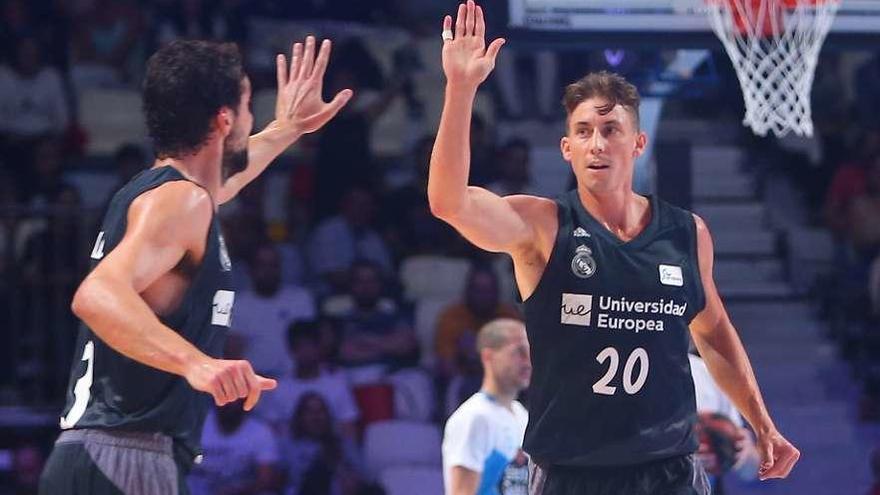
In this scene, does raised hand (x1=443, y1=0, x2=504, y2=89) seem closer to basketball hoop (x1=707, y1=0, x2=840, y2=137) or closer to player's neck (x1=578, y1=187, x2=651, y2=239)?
player's neck (x1=578, y1=187, x2=651, y2=239)

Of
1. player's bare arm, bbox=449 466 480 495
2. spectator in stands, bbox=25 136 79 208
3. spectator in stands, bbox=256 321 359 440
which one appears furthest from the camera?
spectator in stands, bbox=25 136 79 208

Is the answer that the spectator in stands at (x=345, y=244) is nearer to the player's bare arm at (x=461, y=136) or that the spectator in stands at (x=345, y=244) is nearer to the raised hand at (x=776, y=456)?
the raised hand at (x=776, y=456)

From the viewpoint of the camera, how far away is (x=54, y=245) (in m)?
9.45

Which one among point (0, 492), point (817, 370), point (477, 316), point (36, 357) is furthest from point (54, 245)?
point (817, 370)

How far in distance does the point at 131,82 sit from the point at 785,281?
18.1ft

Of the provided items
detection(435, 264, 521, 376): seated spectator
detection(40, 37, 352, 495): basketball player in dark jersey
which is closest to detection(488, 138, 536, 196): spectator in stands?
detection(435, 264, 521, 376): seated spectator

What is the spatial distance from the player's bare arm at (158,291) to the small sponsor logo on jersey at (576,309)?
1.24 meters

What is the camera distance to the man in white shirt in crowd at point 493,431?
6660 mm

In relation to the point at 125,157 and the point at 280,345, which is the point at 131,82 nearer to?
the point at 125,157

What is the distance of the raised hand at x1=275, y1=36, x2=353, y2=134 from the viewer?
206 inches

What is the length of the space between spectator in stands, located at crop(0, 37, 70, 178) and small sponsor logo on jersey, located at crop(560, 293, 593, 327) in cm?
756

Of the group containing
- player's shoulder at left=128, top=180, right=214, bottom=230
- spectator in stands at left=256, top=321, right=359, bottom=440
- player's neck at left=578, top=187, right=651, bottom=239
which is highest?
player's shoulder at left=128, top=180, right=214, bottom=230

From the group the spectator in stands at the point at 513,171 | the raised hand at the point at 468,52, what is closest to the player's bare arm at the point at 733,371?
the raised hand at the point at 468,52

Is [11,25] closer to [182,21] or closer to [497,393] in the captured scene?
[182,21]
